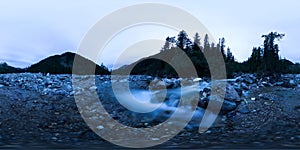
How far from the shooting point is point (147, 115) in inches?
234

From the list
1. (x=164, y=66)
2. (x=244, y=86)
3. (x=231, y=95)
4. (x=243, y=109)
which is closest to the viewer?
(x=243, y=109)

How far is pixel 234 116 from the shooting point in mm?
5883

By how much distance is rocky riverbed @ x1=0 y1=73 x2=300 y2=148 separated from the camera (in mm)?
4324

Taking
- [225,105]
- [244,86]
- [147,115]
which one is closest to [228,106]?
[225,105]

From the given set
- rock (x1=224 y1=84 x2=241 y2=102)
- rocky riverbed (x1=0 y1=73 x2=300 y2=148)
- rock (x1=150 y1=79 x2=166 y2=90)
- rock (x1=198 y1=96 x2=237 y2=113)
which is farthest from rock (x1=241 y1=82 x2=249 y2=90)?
rock (x1=150 y1=79 x2=166 y2=90)

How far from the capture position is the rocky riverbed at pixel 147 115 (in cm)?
432

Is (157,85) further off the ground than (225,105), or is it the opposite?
(157,85)

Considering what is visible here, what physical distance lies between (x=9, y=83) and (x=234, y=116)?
243 inches

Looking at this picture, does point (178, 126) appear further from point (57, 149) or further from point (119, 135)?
point (57, 149)

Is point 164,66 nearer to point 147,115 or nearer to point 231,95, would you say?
point 231,95

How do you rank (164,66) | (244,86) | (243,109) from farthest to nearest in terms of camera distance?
(164,66) < (244,86) < (243,109)

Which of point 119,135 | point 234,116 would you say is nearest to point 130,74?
point 234,116

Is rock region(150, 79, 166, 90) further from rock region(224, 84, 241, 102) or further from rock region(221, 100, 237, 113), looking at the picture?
rock region(221, 100, 237, 113)

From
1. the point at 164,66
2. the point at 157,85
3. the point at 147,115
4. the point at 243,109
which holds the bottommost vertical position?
the point at 147,115
